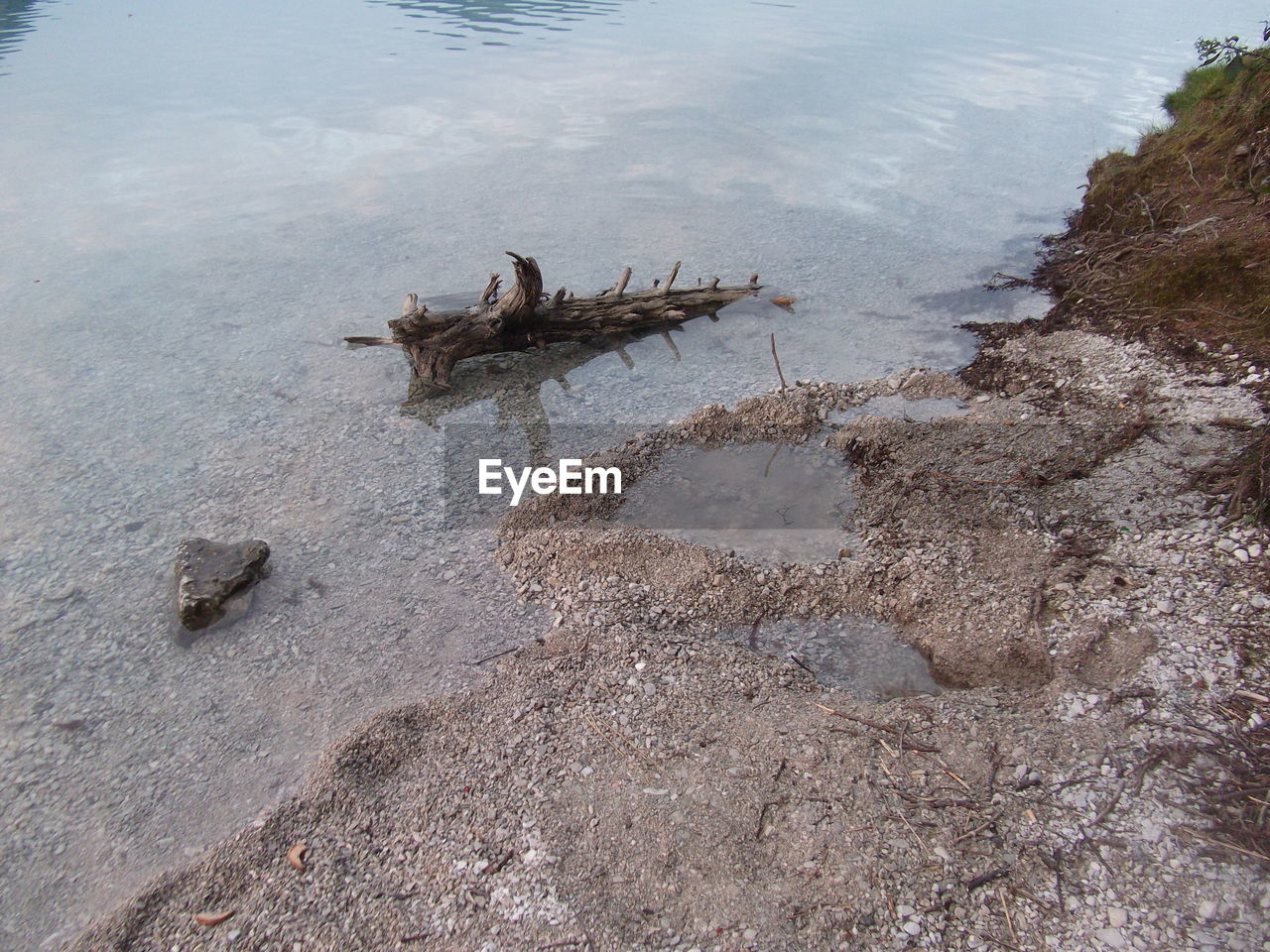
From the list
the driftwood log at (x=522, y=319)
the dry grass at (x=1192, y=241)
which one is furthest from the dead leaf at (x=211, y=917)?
the dry grass at (x=1192, y=241)

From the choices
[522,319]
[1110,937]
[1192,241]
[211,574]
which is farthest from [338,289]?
[1110,937]

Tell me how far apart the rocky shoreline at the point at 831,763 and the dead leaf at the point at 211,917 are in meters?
0.04

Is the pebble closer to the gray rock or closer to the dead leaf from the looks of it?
the dead leaf

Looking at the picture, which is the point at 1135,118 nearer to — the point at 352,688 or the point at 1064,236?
the point at 1064,236

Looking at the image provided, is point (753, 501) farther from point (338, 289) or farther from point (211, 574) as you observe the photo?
point (338, 289)

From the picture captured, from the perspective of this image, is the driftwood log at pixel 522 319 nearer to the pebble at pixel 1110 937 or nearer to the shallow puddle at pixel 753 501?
the shallow puddle at pixel 753 501

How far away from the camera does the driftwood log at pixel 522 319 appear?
8.27 metres

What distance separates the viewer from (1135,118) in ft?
53.9

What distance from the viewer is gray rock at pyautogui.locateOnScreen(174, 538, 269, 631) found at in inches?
222

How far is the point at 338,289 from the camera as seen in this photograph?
10398 millimetres

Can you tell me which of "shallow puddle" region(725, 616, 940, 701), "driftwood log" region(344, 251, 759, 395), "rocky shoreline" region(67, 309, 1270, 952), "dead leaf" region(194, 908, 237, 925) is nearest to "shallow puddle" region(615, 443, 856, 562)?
"rocky shoreline" region(67, 309, 1270, 952)

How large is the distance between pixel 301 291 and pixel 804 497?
278 inches

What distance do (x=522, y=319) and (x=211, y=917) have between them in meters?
6.15

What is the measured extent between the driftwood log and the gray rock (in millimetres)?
2802
